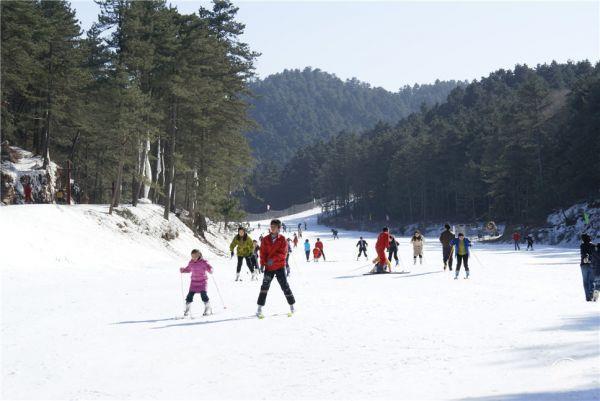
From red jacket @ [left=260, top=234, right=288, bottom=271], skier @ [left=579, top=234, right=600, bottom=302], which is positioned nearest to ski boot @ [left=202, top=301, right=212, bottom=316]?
red jacket @ [left=260, top=234, right=288, bottom=271]

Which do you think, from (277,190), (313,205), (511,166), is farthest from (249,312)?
(277,190)

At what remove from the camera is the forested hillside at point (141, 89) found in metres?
32.8

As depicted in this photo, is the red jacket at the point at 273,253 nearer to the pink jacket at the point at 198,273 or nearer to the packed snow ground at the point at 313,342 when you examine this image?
the packed snow ground at the point at 313,342

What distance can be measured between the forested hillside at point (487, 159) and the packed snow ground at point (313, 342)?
44.5 meters

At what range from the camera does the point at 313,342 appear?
9125 mm

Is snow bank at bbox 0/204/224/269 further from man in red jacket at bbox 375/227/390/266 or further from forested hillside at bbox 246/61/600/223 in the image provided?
forested hillside at bbox 246/61/600/223

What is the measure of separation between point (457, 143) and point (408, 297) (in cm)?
8283

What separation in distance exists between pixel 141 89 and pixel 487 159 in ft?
157

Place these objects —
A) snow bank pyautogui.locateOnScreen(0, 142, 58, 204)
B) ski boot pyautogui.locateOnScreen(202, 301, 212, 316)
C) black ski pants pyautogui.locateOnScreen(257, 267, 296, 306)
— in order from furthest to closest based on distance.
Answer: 1. snow bank pyautogui.locateOnScreen(0, 142, 58, 204)
2. ski boot pyautogui.locateOnScreen(202, 301, 212, 316)
3. black ski pants pyautogui.locateOnScreen(257, 267, 296, 306)

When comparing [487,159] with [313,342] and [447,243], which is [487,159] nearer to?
[447,243]

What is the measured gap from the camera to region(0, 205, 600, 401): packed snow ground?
693 cm

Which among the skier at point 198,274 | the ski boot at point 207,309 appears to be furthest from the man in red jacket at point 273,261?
the skier at point 198,274

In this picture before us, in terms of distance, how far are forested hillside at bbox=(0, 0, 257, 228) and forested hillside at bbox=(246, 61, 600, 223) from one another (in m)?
32.0

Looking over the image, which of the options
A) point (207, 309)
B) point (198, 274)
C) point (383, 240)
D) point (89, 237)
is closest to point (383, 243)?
point (383, 240)
